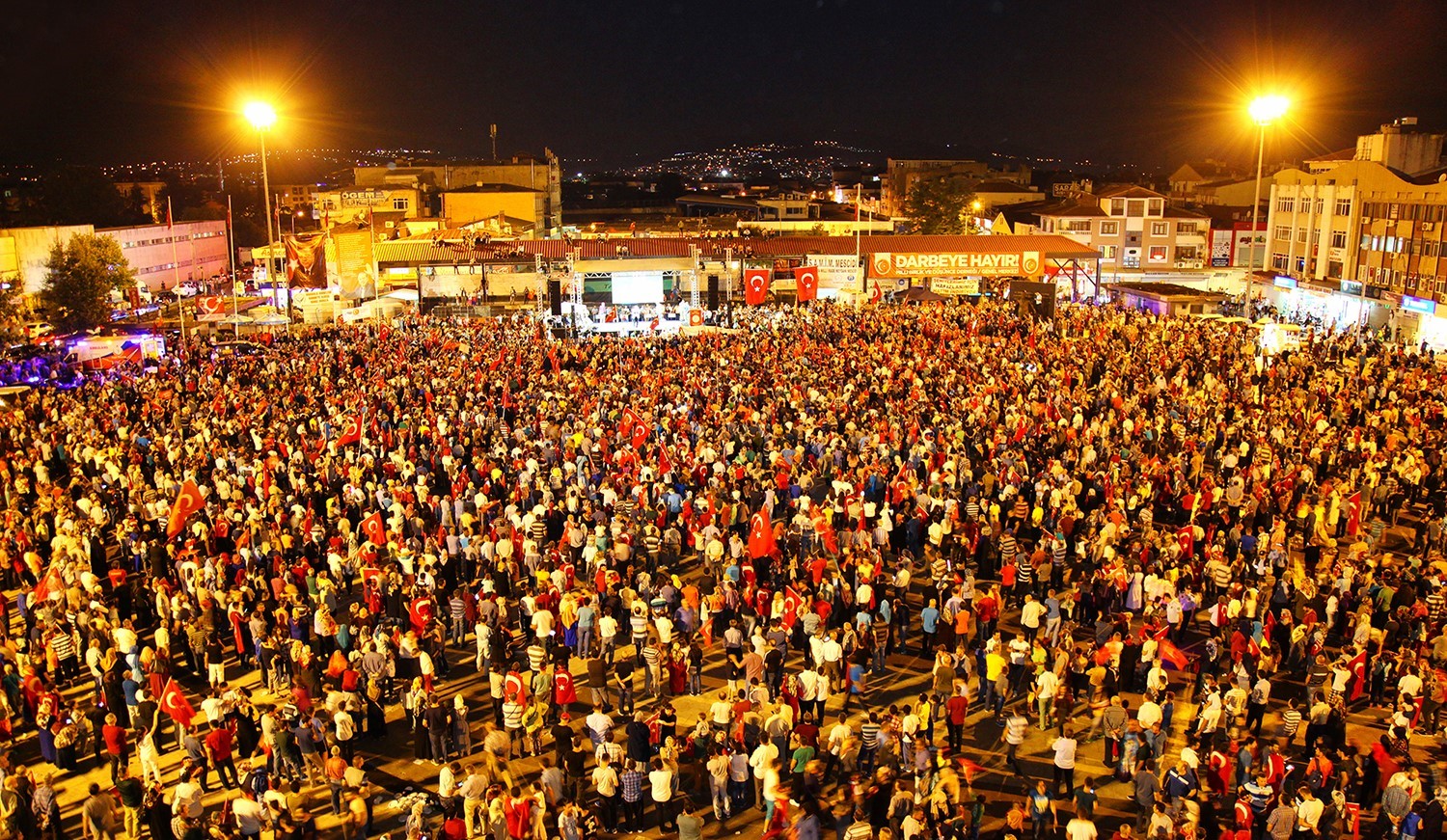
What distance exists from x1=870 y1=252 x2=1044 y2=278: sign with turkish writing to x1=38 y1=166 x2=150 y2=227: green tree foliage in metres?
59.9

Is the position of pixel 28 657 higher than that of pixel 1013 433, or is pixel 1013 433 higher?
pixel 1013 433

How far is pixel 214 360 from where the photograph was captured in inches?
1059

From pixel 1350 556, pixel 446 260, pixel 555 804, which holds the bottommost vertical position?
pixel 555 804

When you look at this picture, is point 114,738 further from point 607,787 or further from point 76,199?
point 76,199

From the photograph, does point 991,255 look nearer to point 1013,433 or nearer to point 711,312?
point 711,312

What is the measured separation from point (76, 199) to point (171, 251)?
18.0 m

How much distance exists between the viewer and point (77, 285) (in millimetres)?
46656

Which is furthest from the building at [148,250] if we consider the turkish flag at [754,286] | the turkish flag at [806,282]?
the turkish flag at [806,282]

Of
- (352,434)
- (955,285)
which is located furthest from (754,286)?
(352,434)

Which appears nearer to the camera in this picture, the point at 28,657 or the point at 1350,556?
the point at 28,657

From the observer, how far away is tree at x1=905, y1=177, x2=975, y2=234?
63.8m

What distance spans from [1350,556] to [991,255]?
30052mm

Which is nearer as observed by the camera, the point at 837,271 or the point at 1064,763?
the point at 1064,763

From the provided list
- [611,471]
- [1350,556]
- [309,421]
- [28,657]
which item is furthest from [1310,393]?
[28,657]
